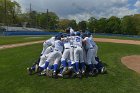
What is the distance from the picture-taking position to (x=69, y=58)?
12383 mm

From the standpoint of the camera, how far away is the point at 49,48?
43.2 feet

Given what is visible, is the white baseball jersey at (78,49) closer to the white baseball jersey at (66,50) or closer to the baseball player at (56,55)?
the white baseball jersey at (66,50)

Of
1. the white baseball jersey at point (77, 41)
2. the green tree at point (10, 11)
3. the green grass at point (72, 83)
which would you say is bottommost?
the green grass at point (72, 83)

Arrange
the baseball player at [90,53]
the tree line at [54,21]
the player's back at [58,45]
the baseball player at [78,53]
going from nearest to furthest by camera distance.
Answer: the baseball player at [78,53] < the player's back at [58,45] < the baseball player at [90,53] < the tree line at [54,21]

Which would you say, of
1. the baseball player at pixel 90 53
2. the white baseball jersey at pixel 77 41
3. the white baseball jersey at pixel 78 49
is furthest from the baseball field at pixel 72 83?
the white baseball jersey at pixel 77 41

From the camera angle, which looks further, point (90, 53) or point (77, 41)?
point (90, 53)

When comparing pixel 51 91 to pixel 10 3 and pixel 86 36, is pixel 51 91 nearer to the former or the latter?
pixel 86 36

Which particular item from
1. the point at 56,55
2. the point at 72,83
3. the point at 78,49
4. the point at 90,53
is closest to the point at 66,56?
the point at 56,55

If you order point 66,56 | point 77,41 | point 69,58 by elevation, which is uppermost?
point 77,41

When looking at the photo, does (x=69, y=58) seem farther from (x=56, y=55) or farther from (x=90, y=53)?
(x=90, y=53)

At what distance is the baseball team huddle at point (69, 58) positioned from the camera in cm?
1204

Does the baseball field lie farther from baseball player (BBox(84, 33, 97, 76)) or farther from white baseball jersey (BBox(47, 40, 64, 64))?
white baseball jersey (BBox(47, 40, 64, 64))

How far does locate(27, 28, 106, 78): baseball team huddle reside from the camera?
12039 millimetres

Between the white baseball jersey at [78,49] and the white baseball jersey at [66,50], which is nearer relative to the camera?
the white baseball jersey at [78,49]
